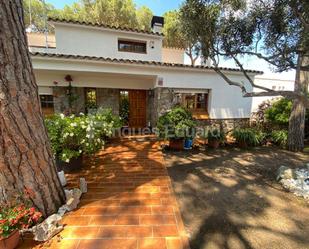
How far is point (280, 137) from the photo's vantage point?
23.0ft

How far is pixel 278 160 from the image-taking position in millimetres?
5355

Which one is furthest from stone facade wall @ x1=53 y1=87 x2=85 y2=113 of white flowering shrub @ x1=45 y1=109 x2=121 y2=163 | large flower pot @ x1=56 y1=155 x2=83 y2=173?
large flower pot @ x1=56 y1=155 x2=83 y2=173

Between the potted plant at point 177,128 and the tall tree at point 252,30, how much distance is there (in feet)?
6.58

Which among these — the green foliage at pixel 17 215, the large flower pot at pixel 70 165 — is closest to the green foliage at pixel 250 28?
the large flower pot at pixel 70 165

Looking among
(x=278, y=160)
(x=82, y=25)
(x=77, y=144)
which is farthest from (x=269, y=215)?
(x=82, y=25)

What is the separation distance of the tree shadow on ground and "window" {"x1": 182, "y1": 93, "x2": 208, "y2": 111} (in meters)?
3.47

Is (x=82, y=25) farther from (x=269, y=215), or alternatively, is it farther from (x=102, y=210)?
(x=269, y=215)

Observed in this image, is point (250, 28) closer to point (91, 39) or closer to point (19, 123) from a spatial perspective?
point (19, 123)

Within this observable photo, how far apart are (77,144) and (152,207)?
229 centimetres

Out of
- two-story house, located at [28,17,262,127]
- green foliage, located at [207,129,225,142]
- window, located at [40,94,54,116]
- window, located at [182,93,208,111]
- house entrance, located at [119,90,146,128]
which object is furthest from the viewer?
house entrance, located at [119,90,146,128]

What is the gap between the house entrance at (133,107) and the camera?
28.8 ft

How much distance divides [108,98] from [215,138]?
522 cm

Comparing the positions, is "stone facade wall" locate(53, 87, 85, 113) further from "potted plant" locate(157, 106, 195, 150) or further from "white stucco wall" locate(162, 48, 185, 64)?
"white stucco wall" locate(162, 48, 185, 64)

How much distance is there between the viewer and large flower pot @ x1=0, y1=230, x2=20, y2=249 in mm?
1859
